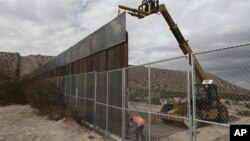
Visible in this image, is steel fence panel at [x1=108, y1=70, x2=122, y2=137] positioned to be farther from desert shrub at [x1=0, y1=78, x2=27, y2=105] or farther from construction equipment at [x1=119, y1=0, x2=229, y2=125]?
desert shrub at [x1=0, y1=78, x2=27, y2=105]

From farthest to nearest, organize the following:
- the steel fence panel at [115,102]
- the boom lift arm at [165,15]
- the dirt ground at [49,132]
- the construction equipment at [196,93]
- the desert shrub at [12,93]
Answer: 1. the desert shrub at [12,93]
2. the boom lift arm at [165,15]
3. the dirt ground at [49,132]
4. the steel fence panel at [115,102]
5. the construction equipment at [196,93]

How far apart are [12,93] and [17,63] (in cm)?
3104

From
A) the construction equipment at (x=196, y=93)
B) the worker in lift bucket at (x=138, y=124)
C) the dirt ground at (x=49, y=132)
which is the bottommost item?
the dirt ground at (x=49, y=132)

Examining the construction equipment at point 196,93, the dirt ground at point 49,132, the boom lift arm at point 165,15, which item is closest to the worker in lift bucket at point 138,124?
the construction equipment at point 196,93

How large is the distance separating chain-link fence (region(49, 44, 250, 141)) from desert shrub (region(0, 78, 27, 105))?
20.5 meters

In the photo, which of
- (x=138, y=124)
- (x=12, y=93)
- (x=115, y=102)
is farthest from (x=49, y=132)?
(x=12, y=93)

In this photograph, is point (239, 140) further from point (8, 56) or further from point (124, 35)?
point (8, 56)

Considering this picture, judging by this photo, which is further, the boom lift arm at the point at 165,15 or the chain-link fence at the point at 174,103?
the boom lift arm at the point at 165,15

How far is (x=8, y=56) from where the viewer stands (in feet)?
207

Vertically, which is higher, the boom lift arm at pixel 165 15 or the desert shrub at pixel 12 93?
the boom lift arm at pixel 165 15

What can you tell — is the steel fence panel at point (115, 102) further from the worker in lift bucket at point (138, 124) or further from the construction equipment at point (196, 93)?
the construction equipment at point (196, 93)

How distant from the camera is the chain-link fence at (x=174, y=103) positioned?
5340 millimetres

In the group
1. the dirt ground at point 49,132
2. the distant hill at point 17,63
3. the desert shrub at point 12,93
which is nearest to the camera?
the dirt ground at point 49,132

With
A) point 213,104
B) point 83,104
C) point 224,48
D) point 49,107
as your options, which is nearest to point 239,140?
point 224,48
